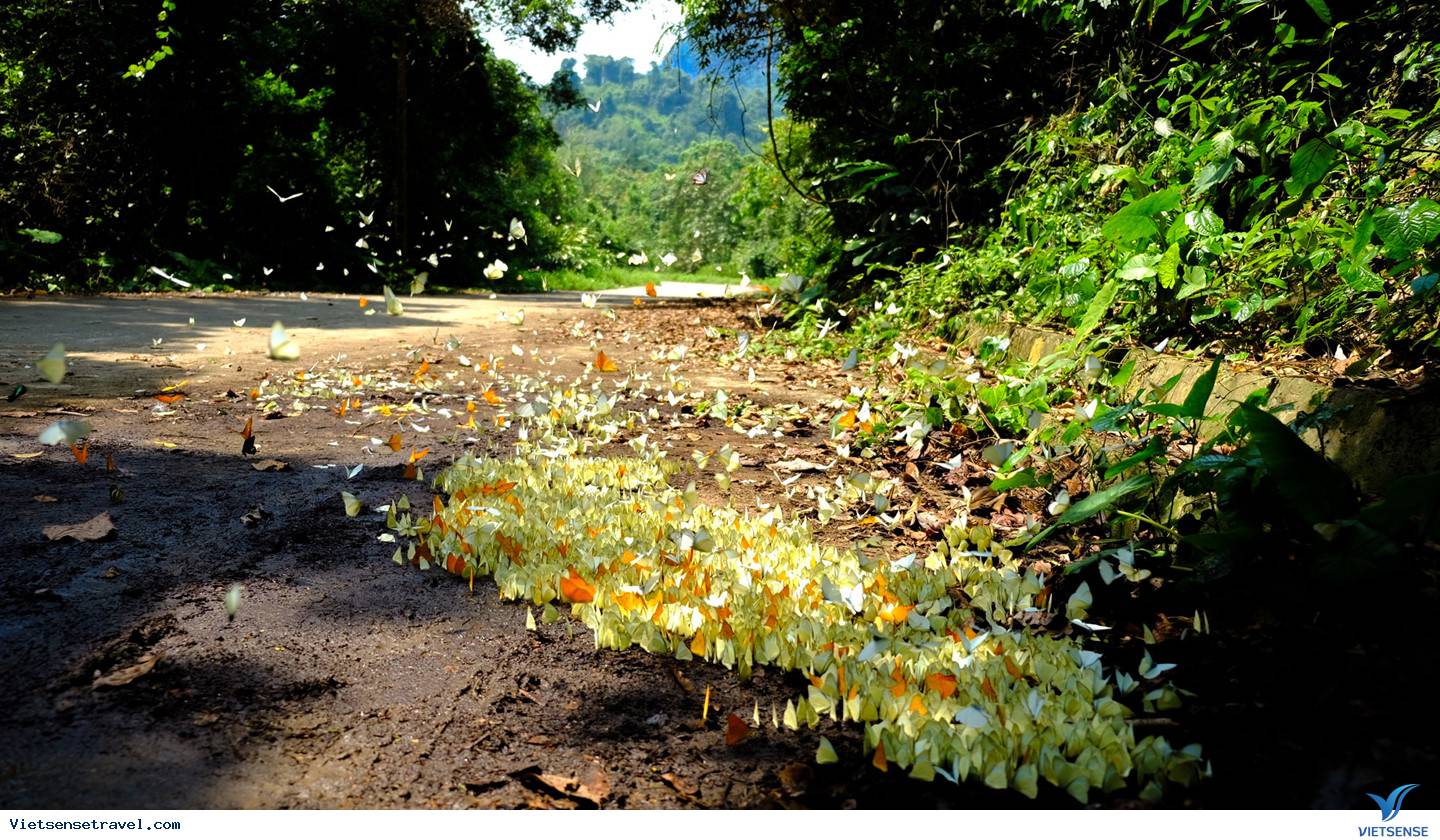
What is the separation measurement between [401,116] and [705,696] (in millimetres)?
15790

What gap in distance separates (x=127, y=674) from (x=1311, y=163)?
268cm

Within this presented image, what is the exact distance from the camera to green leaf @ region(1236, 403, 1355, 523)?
1543 mm

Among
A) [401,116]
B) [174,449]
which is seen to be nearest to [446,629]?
[174,449]

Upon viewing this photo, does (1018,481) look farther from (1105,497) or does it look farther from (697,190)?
(697,190)

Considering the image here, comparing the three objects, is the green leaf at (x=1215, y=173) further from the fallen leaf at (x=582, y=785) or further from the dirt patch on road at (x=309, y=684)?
the fallen leaf at (x=582, y=785)

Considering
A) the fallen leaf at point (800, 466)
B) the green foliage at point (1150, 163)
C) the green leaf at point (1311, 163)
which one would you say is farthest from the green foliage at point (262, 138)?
the green leaf at point (1311, 163)

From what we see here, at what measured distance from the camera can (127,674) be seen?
150cm

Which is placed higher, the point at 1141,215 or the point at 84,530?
the point at 1141,215

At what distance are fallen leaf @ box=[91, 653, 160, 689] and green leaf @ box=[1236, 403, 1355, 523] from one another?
6.33ft

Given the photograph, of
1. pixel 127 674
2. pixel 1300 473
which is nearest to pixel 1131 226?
pixel 1300 473

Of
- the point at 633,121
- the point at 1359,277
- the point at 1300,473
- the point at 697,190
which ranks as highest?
the point at 633,121

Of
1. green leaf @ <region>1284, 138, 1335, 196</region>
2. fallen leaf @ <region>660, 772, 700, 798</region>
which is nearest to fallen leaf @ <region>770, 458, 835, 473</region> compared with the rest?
green leaf @ <region>1284, 138, 1335, 196</region>
